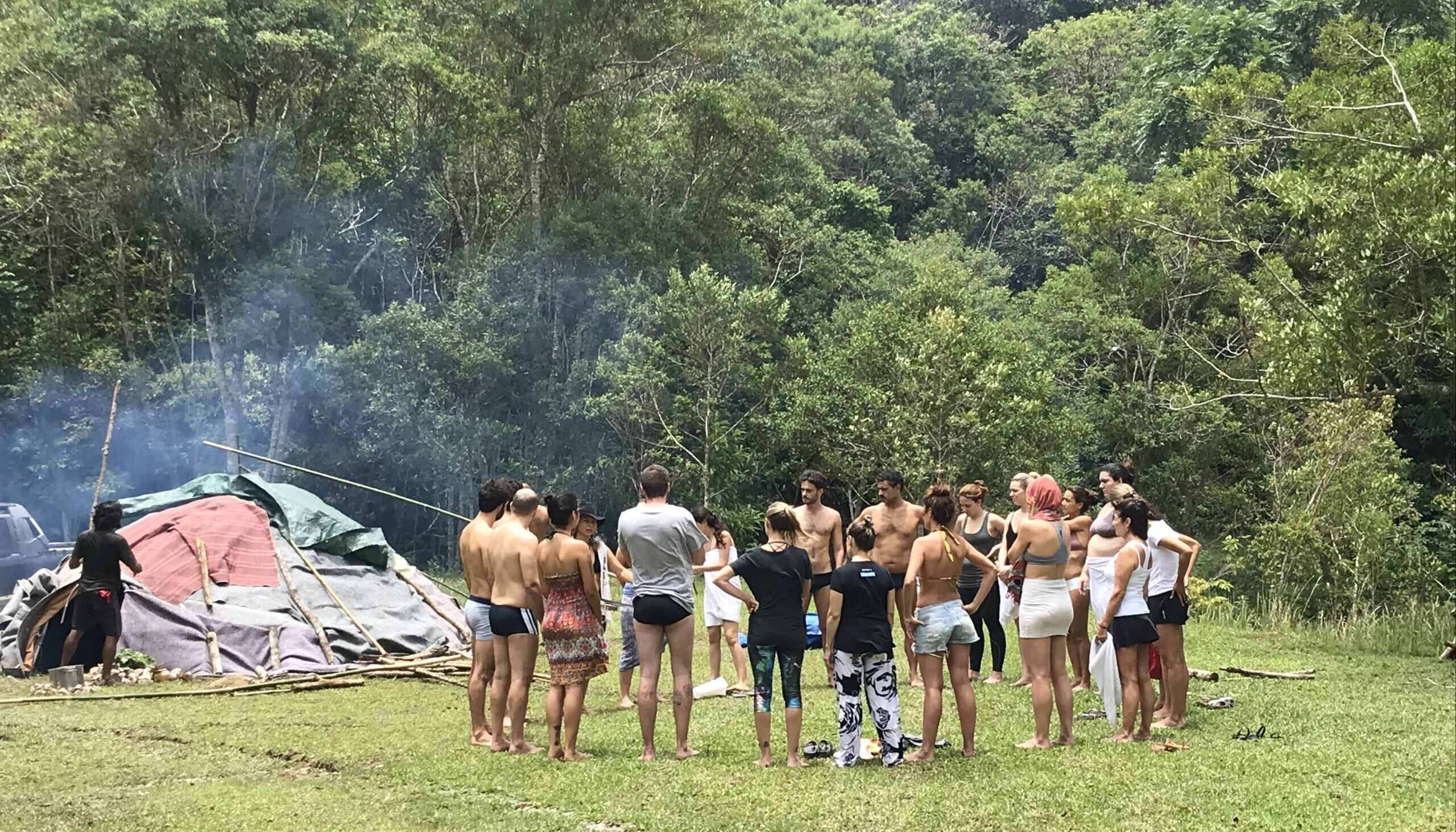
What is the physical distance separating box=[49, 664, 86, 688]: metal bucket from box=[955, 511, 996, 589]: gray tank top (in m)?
7.21

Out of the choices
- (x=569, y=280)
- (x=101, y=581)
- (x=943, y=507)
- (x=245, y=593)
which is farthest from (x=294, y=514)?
(x=569, y=280)

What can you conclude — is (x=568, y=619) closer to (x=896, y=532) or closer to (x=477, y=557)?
(x=477, y=557)

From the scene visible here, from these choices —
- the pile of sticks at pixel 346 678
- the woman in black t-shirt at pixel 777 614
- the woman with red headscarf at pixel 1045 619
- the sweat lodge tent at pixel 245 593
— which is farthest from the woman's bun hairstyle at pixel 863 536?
the sweat lodge tent at pixel 245 593

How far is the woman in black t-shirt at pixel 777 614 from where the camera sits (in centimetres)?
679

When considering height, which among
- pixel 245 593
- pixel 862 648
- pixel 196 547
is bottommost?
pixel 862 648

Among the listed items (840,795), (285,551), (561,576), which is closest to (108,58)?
(285,551)

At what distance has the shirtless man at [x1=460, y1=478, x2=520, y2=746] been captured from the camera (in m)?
7.77

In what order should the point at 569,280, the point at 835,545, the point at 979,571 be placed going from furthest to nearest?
the point at 569,280, the point at 979,571, the point at 835,545

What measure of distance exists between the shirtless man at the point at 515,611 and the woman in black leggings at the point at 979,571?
11.0ft

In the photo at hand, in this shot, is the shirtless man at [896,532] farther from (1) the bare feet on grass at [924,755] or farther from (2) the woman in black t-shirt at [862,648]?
(2) the woman in black t-shirt at [862,648]

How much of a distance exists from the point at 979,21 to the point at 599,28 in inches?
1261

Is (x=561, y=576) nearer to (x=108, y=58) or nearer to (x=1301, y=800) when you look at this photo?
(x=1301, y=800)

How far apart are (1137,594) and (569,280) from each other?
21053 millimetres

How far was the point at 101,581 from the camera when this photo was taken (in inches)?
409
